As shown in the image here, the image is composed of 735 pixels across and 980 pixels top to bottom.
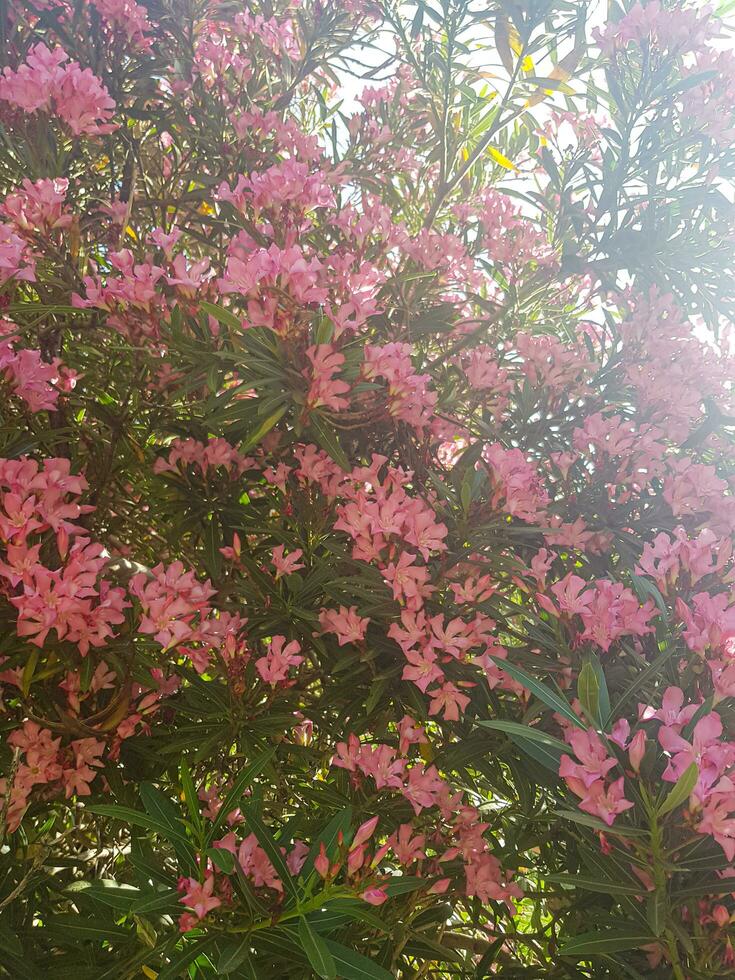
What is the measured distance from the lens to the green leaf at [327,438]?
1.30m

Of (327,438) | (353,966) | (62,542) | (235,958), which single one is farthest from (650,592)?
(62,542)

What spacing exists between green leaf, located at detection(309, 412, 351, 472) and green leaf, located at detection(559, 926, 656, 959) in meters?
0.77

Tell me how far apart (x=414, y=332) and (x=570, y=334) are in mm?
653

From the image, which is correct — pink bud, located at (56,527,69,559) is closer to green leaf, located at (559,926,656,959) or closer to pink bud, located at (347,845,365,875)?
pink bud, located at (347,845,365,875)

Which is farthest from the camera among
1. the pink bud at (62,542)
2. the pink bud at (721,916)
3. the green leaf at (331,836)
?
the pink bud at (62,542)

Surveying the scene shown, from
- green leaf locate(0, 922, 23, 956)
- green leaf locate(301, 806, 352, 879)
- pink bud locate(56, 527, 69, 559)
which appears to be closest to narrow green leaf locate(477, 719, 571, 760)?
green leaf locate(301, 806, 352, 879)

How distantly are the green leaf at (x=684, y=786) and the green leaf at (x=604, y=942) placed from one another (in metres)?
0.25

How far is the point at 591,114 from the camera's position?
2.48 m

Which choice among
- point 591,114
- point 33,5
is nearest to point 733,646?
point 591,114

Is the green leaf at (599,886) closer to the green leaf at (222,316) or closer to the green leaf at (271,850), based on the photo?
the green leaf at (271,850)

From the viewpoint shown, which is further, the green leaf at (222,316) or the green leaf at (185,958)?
A: the green leaf at (222,316)

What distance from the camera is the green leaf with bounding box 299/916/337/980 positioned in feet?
3.02

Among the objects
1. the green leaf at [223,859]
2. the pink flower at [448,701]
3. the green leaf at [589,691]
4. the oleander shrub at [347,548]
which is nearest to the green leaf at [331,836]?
the oleander shrub at [347,548]

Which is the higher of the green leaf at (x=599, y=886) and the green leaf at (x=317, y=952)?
the green leaf at (x=599, y=886)
